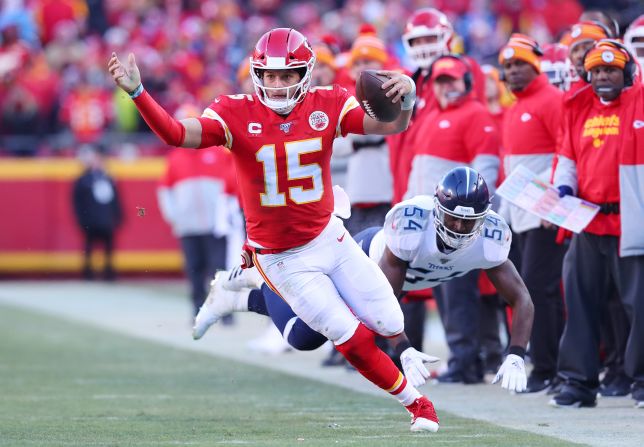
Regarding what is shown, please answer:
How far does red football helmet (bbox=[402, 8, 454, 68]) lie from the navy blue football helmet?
265cm

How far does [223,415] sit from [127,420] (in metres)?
0.53

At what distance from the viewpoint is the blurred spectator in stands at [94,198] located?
16641mm

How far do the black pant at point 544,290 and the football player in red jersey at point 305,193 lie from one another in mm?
1913

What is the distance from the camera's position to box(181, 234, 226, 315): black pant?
13.2 meters

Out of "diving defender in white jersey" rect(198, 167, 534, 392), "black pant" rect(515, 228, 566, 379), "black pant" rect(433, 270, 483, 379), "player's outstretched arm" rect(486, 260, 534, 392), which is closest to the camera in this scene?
"player's outstretched arm" rect(486, 260, 534, 392)

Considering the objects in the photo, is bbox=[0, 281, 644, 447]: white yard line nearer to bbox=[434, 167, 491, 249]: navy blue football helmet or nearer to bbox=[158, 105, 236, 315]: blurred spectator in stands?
bbox=[158, 105, 236, 315]: blurred spectator in stands

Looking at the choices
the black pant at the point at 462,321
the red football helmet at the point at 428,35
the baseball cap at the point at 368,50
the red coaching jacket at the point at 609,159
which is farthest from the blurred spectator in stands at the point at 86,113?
the red coaching jacket at the point at 609,159

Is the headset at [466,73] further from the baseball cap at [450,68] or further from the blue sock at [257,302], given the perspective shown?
the blue sock at [257,302]

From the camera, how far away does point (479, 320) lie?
9.41 meters

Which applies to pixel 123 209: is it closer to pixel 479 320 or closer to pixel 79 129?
pixel 79 129

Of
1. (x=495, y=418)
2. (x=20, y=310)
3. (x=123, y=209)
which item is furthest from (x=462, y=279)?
(x=123, y=209)

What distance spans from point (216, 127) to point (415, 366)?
1449 mm

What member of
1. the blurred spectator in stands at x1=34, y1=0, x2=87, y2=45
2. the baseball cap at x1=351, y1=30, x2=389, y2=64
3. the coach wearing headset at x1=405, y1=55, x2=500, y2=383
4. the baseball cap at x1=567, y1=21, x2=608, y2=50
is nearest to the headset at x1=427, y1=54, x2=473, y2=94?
the coach wearing headset at x1=405, y1=55, x2=500, y2=383

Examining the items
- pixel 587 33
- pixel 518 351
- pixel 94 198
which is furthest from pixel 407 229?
pixel 94 198
